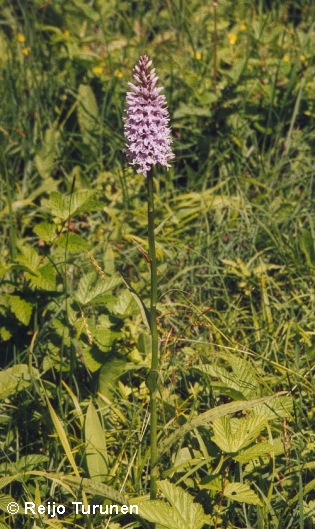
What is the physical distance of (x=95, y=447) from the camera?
1.93m

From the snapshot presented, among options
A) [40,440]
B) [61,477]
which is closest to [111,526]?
[61,477]

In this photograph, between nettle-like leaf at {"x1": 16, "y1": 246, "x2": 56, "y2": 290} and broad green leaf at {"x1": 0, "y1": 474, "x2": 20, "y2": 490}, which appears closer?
broad green leaf at {"x1": 0, "y1": 474, "x2": 20, "y2": 490}

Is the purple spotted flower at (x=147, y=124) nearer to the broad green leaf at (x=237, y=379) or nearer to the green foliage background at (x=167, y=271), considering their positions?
the green foliage background at (x=167, y=271)

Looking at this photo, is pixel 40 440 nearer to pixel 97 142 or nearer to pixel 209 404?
pixel 209 404

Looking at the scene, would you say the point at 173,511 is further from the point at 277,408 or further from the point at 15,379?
the point at 15,379

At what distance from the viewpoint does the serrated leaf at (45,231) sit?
87.2 inches

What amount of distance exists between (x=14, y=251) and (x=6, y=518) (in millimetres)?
876

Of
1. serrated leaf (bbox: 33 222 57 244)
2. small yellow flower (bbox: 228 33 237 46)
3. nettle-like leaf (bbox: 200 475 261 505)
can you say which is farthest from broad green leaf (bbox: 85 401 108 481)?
small yellow flower (bbox: 228 33 237 46)

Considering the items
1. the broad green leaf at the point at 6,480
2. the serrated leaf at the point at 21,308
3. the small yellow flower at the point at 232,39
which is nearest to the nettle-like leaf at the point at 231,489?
the broad green leaf at the point at 6,480

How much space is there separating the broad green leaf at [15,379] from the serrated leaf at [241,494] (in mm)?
678

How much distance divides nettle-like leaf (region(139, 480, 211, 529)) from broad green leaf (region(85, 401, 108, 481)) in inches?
12.8

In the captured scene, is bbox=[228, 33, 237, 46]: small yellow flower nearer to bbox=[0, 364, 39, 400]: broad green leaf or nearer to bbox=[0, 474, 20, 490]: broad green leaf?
bbox=[0, 364, 39, 400]: broad green leaf

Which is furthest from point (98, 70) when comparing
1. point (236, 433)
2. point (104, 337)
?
point (236, 433)

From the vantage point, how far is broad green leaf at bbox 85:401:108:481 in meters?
1.92
